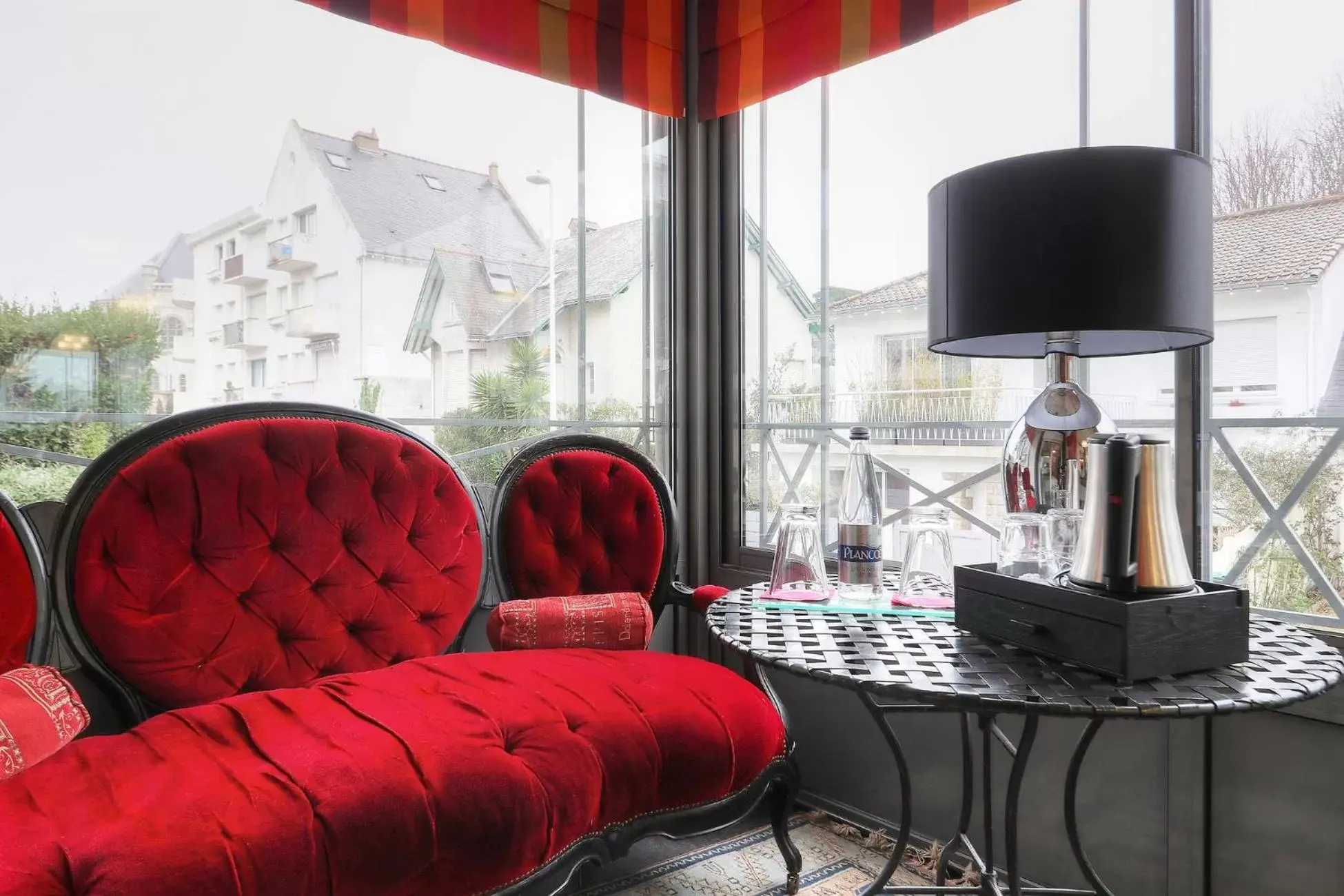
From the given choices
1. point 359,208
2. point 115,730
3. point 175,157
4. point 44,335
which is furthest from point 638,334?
point 115,730

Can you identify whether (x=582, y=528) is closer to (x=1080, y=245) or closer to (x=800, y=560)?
(x=800, y=560)

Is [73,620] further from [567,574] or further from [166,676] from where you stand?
[567,574]

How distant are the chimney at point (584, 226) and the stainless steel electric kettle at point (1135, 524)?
1.94 meters

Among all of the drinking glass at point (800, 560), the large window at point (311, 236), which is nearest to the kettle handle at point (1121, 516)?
the drinking glass at point (800, 560)

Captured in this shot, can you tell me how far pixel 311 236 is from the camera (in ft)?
7.53

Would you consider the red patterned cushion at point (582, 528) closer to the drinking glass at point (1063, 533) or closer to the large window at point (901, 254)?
the large window at point (901, 254)

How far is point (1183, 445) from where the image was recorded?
5.64 ft

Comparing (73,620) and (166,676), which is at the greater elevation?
(73,620)

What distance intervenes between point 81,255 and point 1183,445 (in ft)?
8.16

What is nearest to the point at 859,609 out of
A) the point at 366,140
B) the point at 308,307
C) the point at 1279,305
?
the point at 1279,305

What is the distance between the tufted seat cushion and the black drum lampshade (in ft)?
3.16

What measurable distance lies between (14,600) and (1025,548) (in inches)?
70.5

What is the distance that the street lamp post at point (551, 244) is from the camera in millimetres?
2668

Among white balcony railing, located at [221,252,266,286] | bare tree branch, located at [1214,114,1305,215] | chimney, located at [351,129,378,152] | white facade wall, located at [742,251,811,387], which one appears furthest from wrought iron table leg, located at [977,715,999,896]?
chimney, located at [351,129,378,152]
